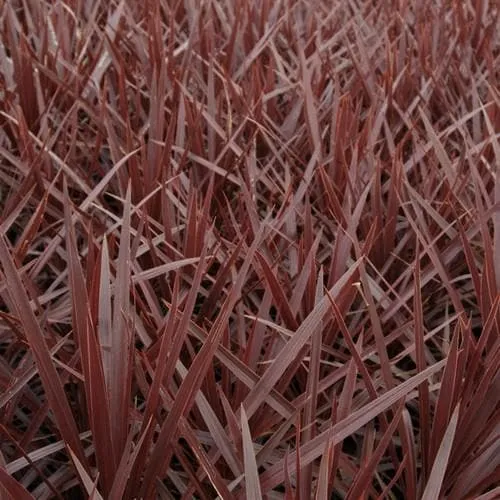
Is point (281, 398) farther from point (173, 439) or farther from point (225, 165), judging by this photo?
point (225, 165)

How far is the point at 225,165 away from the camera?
90cm

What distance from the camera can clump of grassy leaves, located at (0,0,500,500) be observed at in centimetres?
51

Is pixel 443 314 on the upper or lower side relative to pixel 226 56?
lower

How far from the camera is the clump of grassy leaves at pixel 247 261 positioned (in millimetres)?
506

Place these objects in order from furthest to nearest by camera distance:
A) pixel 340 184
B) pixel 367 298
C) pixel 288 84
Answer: pixel 288 84, pixel 340 184, pixel 367 298

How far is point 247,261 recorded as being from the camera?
22.8 inches

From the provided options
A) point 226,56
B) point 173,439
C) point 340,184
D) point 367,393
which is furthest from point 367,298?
point 226,56

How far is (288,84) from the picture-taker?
108 cm

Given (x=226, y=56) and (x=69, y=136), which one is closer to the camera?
(x=69, y=136)

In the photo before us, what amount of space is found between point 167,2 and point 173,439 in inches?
42.5

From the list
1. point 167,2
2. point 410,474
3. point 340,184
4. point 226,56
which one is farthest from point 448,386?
point 167,2

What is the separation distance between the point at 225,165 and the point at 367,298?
0.35 meters

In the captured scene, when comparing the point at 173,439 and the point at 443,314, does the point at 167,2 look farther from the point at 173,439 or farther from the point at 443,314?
the point at 173,439

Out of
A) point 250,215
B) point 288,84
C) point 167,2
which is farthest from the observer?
point 167,2
